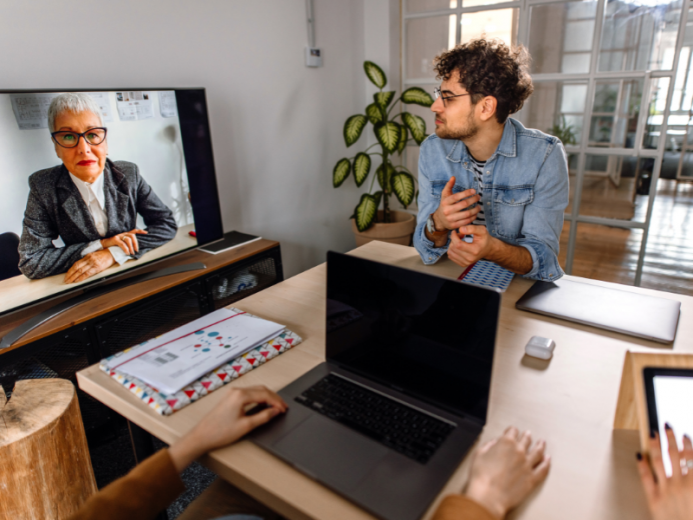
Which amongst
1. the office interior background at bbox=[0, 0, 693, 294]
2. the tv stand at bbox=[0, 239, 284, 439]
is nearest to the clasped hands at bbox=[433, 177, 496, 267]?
the tv stand at bbox=[0, 239, 284, 439]

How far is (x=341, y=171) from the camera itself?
3.26 meters

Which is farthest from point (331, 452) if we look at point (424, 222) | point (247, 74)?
point (247, 74)

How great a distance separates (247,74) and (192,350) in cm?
213

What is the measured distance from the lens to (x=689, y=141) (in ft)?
19.9

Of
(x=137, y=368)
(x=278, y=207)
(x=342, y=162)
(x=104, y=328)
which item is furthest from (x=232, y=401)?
(x=342, y=162)

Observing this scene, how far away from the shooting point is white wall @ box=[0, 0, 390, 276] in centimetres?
192

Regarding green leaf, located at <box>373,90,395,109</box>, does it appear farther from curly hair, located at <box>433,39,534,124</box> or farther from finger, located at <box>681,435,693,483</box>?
finger, located at <box>681,435,693,483</box>

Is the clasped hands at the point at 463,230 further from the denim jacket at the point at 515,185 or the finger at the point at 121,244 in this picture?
the finger at the point at 121,244

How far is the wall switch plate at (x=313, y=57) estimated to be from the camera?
3073mm

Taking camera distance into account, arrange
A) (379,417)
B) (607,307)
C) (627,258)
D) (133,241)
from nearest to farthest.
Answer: (379,417) → (607,307) → (133,241) → (627,258)

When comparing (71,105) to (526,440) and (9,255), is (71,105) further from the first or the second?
(526,440)

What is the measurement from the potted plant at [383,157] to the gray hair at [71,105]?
1.72m

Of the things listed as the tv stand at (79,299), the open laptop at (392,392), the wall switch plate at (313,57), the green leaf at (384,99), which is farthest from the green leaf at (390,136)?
the open laptop at (392,392)

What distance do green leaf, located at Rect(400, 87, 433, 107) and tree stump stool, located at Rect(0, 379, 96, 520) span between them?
2.55 m
